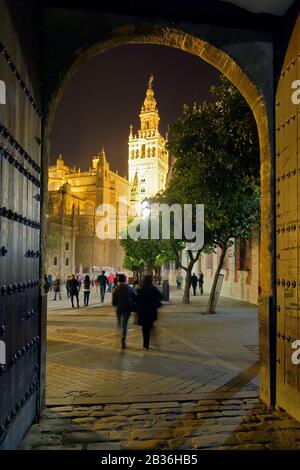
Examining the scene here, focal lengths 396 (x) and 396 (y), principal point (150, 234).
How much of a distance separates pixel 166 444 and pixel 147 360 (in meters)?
3.78

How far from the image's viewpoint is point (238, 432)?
422cm

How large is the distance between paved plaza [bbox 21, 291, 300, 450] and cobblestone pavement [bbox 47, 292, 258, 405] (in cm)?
2

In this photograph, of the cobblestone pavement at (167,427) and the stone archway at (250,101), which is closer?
the cobblestone pavement at (167,427)

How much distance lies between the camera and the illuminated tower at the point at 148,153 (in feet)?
431

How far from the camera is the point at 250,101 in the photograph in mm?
5664

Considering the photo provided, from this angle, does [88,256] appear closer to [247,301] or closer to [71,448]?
[247,301]

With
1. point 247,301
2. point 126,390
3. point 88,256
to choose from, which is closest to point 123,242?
point 247,301

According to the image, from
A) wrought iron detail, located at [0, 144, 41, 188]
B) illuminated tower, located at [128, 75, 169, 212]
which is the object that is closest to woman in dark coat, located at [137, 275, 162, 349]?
wrought iron detail, located at [0, 144, 41, 188]

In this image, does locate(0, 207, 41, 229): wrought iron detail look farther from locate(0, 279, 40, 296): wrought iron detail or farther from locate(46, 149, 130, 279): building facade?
locate(46, 149, 130, 279): building facade

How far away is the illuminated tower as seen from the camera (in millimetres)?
131375

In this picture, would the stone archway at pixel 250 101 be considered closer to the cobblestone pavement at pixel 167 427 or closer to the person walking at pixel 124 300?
the cobblestone pavement at pixel 167 427

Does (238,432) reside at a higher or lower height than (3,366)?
lower

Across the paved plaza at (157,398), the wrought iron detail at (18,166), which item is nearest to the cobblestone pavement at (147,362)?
the paved plaza at (157,398)

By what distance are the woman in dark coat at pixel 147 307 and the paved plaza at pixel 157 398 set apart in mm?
419
